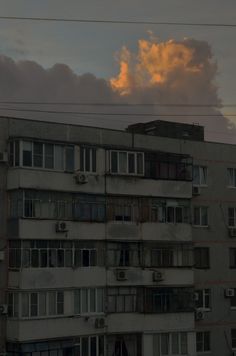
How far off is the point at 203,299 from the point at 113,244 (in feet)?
22.6

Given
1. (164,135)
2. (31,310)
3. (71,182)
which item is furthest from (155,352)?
(164,135)

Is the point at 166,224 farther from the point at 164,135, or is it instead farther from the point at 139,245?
the point at 164,135

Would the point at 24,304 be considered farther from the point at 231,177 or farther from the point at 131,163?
the point at 231,177

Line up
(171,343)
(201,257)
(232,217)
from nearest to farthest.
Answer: (171,343)
(201,257)
(232,217)

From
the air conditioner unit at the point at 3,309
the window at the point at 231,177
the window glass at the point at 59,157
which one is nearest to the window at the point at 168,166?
the window at the point at 231,177

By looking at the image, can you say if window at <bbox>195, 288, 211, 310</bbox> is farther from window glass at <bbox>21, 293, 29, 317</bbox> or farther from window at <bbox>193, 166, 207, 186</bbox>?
window glass at <bbox>21, 293, 29, 317</bbox>

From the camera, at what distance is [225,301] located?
38250mm

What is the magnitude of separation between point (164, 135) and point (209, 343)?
40.6 ft

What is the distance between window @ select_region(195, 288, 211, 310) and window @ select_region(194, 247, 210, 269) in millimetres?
1375

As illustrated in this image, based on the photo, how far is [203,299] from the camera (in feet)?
123

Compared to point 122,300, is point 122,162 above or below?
above

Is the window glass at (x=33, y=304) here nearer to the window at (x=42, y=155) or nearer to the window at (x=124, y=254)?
the window at (x=124, y=254)

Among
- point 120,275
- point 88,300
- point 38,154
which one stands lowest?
point 88,300

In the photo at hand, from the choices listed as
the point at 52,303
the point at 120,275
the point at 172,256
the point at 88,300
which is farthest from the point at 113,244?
the point at 52,303
